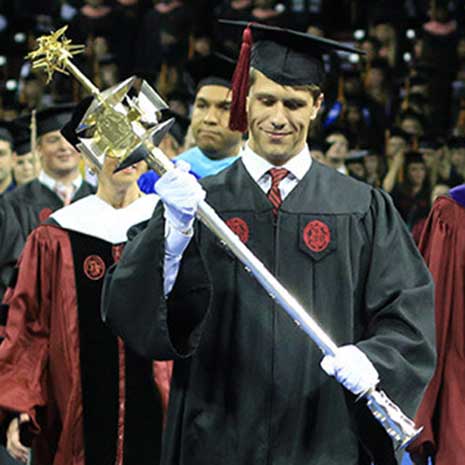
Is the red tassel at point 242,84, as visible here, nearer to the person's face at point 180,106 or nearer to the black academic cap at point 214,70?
the black academic cap at point 214,70

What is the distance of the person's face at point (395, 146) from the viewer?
546 inches

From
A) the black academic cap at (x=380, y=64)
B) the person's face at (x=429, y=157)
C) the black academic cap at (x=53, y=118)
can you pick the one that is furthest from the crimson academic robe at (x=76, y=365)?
the black academic cap at (x=380, y=64)

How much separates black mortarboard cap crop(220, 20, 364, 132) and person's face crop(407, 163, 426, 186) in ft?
26.3

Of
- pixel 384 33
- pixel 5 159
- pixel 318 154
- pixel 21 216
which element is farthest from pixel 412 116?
pixel 21 216

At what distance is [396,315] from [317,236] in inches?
14.5

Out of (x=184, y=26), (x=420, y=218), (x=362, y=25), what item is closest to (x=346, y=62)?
(x=362, y=25)

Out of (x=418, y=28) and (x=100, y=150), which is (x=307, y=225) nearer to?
(x=100, y=150)

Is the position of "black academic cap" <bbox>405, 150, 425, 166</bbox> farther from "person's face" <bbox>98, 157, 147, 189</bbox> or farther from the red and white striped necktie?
the red and white striped necktie

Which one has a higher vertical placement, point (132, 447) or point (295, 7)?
point (295, 7)

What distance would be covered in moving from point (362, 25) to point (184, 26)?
2.17 m

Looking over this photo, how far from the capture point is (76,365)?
19.4 feet

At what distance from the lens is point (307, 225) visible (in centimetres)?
461

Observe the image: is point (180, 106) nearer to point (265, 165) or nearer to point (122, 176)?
point (122, 176)

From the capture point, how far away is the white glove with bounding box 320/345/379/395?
418cm
